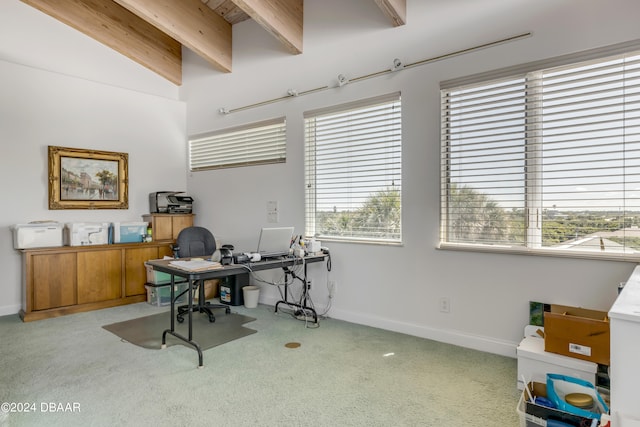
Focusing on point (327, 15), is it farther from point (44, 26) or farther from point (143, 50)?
point (44, 26)

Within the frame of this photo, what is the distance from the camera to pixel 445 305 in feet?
10.7

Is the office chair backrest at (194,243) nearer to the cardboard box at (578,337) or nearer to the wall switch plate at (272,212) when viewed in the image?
the wall switch plate at (272,212)

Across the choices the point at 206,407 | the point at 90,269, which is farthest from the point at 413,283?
the point at 90,269

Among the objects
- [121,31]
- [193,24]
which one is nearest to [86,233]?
[121,31]

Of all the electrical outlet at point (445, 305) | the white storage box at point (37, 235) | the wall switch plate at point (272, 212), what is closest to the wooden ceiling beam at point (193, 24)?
the wall switch plate at point (272, 212)

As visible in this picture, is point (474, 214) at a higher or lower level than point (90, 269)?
higher

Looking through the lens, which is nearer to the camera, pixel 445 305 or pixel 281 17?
pixel 445 305

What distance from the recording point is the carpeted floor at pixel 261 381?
2.10m

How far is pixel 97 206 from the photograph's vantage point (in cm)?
479

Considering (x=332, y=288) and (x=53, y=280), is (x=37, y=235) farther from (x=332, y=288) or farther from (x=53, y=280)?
(x=332, y=288)

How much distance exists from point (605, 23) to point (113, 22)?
5140 mm

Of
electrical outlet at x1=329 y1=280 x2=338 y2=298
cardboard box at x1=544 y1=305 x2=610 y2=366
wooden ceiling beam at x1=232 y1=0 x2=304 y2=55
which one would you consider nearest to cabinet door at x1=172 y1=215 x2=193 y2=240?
electrical outlet at x1=329 y1=280 x2=338 y2=298

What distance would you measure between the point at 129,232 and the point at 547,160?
457 centimetres

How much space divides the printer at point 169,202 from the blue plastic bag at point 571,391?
15.3ft
